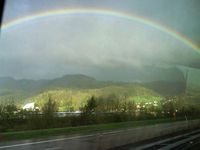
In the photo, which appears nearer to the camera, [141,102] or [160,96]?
[141,102]

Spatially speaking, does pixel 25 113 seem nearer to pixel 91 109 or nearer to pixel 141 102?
pixel 91 109

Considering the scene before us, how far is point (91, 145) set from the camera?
16281mm

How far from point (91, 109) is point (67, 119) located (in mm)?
5570

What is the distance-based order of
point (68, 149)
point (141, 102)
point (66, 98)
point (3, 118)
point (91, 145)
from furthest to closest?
1. point (141, 102)
2. point (66, 98)
3. point (3, 118)
4. point (91, 145)
5. point (68, 149)

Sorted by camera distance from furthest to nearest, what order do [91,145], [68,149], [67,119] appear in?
[67,119]
[91,145]
[68,149]

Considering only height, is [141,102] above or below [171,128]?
above

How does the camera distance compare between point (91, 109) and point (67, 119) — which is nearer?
point (67, 119)

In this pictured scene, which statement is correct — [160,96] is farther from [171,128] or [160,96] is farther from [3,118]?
[3,118]

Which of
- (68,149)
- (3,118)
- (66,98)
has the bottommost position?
(68,149)

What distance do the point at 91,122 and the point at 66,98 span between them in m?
5.11

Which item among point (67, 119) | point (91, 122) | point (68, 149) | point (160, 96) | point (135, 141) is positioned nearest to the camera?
point (68, 149)

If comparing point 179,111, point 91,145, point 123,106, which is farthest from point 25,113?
point 179,111

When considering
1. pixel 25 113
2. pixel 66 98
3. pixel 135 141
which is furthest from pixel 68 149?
pixel 66 98

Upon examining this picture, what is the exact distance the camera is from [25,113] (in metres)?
34.7
